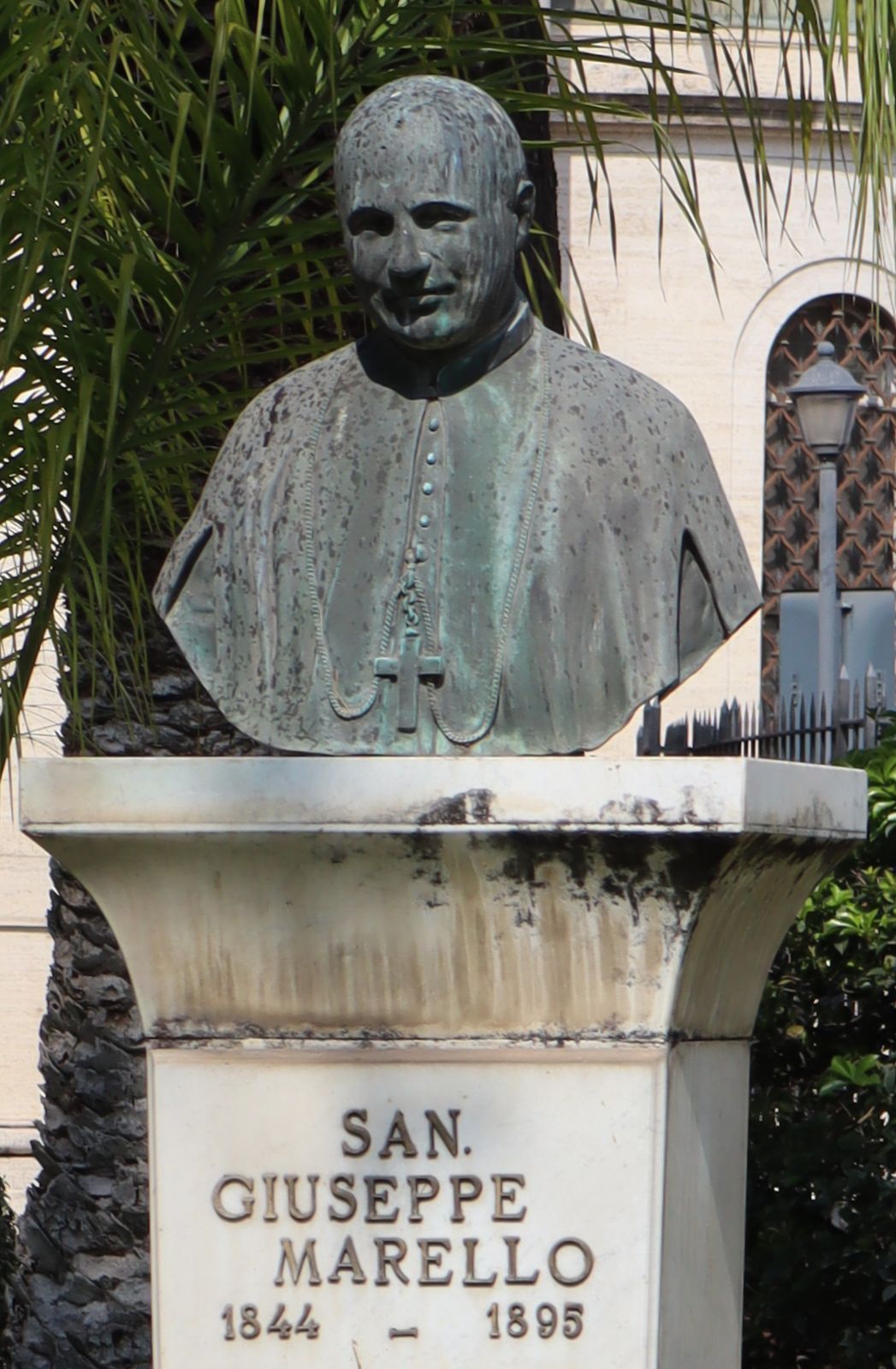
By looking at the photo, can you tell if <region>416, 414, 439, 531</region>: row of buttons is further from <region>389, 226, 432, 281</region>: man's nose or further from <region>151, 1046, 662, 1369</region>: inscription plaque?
<region>151, 1046, 662, 1369</region>: inscription plaque

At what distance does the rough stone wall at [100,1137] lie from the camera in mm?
6133

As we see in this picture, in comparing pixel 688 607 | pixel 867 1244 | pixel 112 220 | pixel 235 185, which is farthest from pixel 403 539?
pixel 867 1244

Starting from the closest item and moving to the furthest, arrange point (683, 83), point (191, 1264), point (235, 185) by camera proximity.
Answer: point (191, 1264)
point (235, 185)
point (683, 83)

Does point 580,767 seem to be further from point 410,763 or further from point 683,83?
point 683,83

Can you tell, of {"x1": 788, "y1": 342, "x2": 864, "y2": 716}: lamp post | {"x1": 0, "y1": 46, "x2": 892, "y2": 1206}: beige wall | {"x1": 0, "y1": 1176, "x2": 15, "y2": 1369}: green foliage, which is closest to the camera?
{"x1": 0, "y1": 1176, "x2": 15, "y2": 1369}: green foliage

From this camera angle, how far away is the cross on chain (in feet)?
11.6

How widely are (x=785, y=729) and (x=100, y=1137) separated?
546 centimetres

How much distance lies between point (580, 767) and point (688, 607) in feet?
1.94

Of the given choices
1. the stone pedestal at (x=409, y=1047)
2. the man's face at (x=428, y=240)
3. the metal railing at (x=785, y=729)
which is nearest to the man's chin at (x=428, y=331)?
the man's face at (x=428, y=240)

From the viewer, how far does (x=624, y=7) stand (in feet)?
43.8

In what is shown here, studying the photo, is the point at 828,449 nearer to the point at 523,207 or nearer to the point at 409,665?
the point at 523,207

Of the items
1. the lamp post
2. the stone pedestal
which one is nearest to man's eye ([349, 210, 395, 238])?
the stone pedestal

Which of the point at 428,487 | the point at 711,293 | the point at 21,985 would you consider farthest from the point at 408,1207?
the point at 711,293

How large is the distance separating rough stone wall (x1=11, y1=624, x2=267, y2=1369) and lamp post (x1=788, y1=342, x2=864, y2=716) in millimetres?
4611
